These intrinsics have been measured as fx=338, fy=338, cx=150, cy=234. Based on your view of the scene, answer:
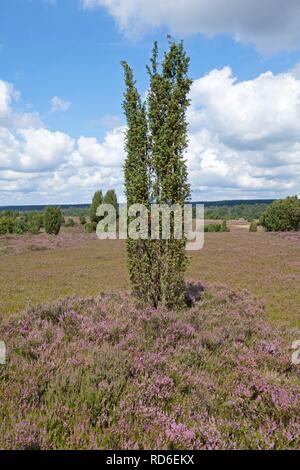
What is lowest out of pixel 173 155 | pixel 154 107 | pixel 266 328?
pixel 266 328

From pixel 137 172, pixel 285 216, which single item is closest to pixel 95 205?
pixel 285 216

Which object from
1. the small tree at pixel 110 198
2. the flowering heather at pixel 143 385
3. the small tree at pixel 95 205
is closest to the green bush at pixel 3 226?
the small tree at pixel 95 205

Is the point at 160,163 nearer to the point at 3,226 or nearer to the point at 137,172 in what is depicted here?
the point at 137,172

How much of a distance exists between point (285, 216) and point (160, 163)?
252ft

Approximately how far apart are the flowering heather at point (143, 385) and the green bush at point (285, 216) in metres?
76.7

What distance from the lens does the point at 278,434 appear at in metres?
4.25

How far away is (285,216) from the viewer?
3137 inches

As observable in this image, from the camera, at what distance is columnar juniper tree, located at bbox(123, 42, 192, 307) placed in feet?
31.9

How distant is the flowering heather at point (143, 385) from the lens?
3980 mm

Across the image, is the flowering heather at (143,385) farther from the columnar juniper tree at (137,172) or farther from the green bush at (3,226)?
the green bush at (3,226)
